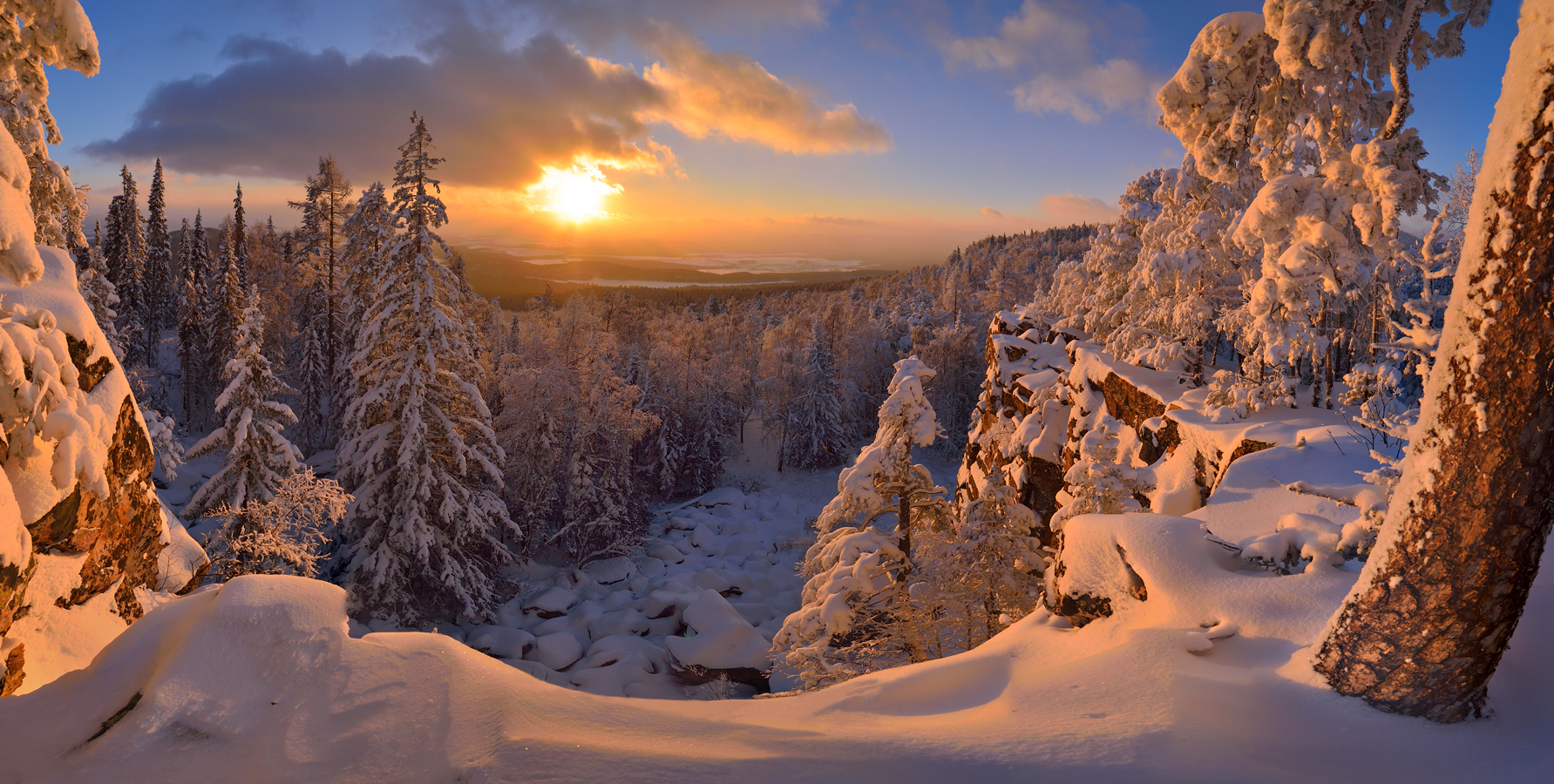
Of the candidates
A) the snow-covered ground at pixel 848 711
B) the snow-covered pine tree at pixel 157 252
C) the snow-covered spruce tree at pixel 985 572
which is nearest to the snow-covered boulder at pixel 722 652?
the snow-covered spruce tree at pixel 985 572

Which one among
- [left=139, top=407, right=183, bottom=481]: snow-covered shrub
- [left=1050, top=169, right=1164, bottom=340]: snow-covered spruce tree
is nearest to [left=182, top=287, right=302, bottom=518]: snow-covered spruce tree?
[left=139, top=407, right=183, bottom=481]: snow-covered shrub

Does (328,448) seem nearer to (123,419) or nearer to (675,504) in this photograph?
(675,504)

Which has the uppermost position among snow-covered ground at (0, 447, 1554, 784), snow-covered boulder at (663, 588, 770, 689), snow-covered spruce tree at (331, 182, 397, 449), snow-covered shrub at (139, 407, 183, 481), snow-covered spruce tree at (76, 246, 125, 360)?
snow-covered spruce tree at (331, 182, 397, 449)

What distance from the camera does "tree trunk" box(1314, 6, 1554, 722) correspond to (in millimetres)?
3449

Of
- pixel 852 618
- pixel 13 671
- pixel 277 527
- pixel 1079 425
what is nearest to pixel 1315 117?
pixel 852 618

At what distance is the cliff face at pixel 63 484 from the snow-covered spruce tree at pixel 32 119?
0.74 m

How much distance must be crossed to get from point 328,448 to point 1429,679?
39.8m

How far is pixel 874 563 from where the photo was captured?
40.5 ft

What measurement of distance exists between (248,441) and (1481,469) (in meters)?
21.1

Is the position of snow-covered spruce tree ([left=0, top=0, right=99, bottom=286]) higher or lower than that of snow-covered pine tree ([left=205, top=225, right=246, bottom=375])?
higher

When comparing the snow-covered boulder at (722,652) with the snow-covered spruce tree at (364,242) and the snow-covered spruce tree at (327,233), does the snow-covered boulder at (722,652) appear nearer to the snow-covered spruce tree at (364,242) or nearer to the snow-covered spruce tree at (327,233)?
the snow-covered spruce tree at (364,242)

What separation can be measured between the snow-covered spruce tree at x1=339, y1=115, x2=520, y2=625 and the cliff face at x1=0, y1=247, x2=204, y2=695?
10478mm

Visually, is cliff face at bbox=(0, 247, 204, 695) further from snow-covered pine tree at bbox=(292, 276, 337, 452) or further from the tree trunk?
snow-covered pine tree at bbox=(292, 276, 337, 452)

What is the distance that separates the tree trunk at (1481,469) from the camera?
3.45 meters
